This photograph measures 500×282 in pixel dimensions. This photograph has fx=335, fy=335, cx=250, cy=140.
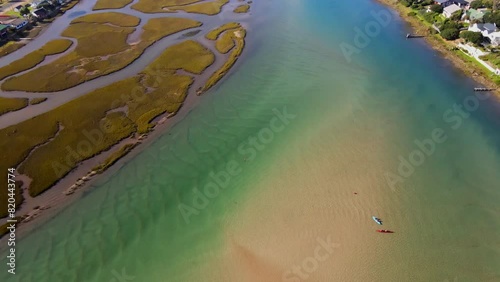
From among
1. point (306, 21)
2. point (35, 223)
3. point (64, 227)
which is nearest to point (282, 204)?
point (64, 227)

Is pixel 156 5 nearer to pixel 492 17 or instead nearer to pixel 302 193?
pixel 302 193

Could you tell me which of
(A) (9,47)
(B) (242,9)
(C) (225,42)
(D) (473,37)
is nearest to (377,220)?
(D) (473,37)

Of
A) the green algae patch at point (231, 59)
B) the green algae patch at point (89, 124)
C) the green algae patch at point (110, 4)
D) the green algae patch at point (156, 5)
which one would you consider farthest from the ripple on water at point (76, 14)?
the green algae patch at point (231, 59)

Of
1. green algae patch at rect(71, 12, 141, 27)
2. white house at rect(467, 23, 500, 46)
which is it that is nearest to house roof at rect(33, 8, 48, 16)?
green algae patch at rect(71, 12, 141, 27)

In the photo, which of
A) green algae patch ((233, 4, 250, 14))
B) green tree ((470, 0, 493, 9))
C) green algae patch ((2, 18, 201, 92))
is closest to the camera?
green algae patch ((2, 18, 201, 92))

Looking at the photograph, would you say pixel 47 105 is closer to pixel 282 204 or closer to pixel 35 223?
pixel 35 223

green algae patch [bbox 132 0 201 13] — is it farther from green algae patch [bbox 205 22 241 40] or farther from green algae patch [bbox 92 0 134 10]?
green algae patch [bbox 205 22 241 40]

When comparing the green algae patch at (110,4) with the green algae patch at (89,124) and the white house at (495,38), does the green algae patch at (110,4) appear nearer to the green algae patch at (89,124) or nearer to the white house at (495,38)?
the green algae patch at (89,124)
